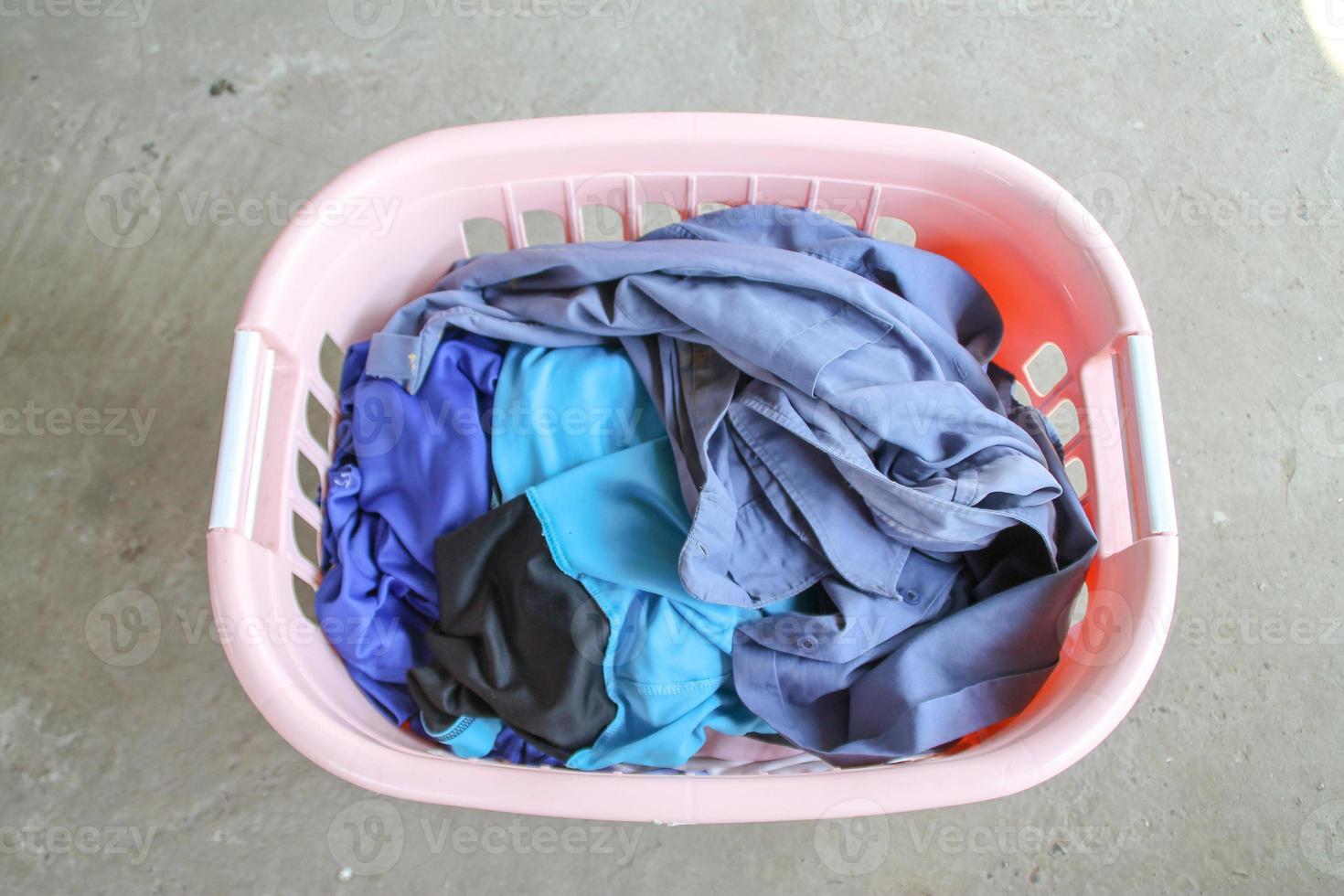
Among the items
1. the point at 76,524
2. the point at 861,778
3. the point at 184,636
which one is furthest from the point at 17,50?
the point at 861,778

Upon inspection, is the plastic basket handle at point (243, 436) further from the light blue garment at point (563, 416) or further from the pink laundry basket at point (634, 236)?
the light blue garment at point (563, 416)

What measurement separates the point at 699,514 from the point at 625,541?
10 centimetres

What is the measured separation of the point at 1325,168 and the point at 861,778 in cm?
123

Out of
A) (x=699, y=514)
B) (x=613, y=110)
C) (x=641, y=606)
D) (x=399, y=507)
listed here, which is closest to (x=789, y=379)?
(x=699, y=514)

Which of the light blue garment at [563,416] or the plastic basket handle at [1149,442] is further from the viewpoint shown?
the light blue garment at [563,416]

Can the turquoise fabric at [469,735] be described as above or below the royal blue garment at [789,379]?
below

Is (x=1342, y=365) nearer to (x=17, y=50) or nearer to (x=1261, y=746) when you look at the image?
(x=1261, y=746)

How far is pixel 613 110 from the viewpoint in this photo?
1384mm

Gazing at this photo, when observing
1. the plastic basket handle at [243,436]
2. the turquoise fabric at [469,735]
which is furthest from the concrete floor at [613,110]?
the plastic basket handle at [243,436]

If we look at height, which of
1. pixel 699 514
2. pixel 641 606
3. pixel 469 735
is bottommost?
pixel 469 735

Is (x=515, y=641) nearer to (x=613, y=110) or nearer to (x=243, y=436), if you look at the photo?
(x=243, y=436)

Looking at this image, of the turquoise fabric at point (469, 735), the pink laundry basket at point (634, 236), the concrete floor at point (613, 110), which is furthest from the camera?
the concrete floor at point (613, 110)

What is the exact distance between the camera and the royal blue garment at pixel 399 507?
92cm

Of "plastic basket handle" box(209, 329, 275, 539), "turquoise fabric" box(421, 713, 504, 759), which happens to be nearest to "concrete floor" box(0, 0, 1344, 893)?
"turquoise fabric" box(421, 713, 504, 759)
